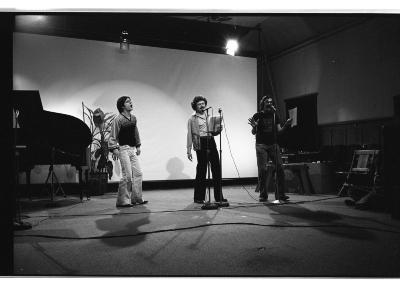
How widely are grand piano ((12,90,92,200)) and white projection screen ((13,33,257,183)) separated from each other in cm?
214

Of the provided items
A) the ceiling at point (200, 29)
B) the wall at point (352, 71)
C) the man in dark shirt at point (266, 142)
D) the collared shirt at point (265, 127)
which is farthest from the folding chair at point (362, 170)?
the ceiling at point (200, 29)

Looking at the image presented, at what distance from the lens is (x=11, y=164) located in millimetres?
1847

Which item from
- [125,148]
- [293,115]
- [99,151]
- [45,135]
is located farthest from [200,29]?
[45,135]

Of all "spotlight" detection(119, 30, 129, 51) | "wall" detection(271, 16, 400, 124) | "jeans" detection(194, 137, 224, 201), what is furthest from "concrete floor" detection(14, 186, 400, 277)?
"spotlight" detection(119, 30, 129, 51)

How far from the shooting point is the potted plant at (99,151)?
670cm

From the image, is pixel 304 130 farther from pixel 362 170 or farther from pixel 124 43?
pixel 124 43

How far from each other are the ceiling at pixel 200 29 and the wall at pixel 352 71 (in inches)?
12.4

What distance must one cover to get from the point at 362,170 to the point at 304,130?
107 inches

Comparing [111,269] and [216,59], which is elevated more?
[216,59]

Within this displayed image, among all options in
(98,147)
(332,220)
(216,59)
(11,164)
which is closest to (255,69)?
(216,59)

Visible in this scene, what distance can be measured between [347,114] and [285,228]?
4.83 meters

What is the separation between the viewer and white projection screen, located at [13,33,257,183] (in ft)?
23.5

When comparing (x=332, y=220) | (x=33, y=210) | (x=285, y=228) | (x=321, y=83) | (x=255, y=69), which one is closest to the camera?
(x=285, y=228)

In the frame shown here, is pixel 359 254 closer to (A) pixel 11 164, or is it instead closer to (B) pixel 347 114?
(A) pixel 11 164
